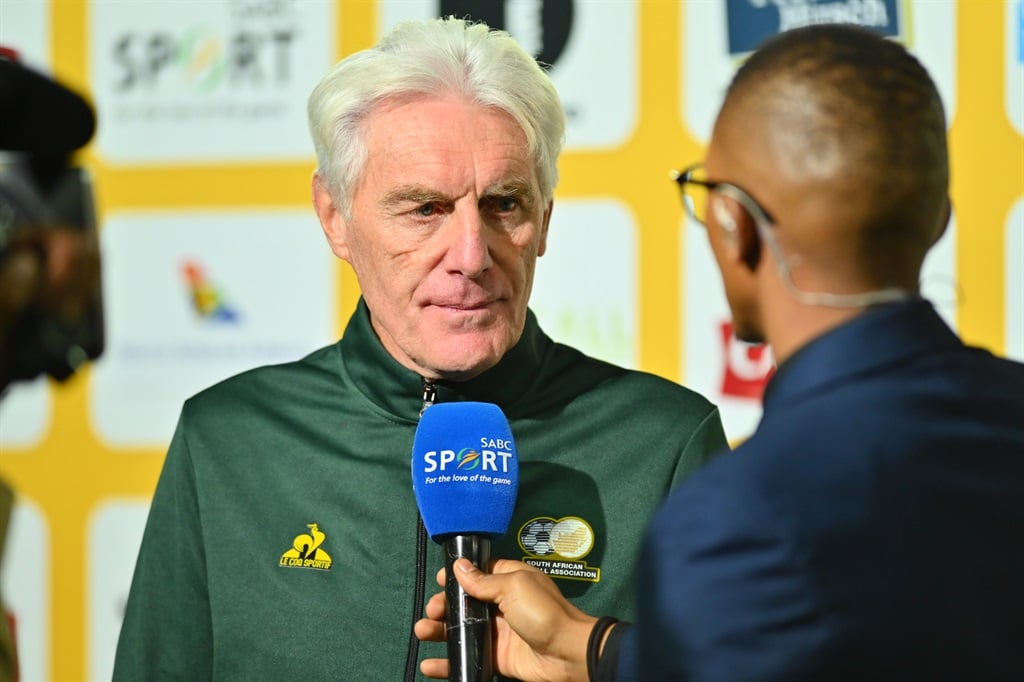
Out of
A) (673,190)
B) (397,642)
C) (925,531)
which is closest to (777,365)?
(925,531)

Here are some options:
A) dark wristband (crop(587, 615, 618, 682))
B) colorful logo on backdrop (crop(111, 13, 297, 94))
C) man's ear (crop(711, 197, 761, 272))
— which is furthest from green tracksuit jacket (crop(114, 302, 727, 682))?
colorful logo on backdrop (crop(111, 13, 297, 94))

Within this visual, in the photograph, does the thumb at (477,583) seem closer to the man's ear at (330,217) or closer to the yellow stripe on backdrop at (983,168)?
the man's ear at (330,217)

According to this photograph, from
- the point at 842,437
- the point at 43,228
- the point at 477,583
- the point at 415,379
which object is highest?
the point at 43,228

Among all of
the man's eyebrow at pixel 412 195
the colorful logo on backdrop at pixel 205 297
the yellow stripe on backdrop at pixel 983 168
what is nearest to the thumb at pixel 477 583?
the man's eyebrow at pixel 412 195

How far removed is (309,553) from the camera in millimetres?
1721

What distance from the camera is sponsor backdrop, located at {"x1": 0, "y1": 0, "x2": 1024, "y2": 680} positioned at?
2441mm

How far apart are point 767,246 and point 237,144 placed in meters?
1.79

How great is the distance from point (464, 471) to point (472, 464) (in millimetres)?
15

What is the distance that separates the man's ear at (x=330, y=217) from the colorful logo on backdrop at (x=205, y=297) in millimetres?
925

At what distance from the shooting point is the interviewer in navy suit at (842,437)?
1001mm

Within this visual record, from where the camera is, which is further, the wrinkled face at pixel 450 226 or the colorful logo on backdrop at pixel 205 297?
the colorful logo on backdrop at pixel 205 297

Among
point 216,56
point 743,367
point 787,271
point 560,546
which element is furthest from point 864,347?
point 216,56

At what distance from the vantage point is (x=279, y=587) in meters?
1.70

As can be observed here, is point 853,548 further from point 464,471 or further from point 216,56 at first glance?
point 216,56
